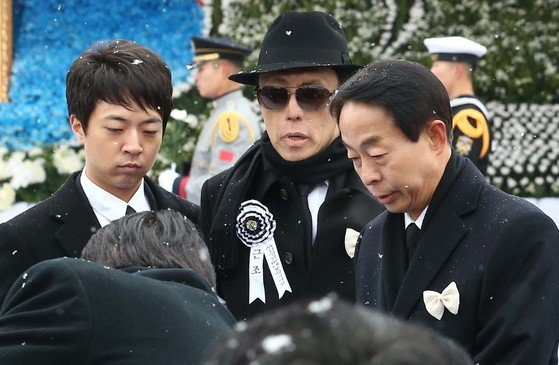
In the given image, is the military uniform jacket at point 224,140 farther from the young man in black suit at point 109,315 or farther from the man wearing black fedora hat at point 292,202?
the young man in black suit at point 109,315

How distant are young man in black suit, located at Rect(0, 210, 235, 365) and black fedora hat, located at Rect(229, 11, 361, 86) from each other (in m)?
1.60

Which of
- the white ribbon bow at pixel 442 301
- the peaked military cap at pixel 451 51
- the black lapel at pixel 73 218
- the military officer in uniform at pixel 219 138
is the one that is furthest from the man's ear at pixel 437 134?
the peaked military cap at pixel 451 51

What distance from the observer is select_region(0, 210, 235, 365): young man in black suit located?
2619mm

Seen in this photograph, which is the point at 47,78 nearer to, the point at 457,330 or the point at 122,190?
the point at 122,190

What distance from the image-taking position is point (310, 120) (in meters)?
4.29

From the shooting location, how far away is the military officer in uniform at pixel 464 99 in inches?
312

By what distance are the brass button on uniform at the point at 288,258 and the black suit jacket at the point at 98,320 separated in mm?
1443

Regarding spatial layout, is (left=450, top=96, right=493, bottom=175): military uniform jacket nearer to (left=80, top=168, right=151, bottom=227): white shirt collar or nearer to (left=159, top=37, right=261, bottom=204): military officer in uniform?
(left=159, top=37, right=261, bottom=204): military officer in uniform

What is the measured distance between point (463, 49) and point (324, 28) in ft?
14.7

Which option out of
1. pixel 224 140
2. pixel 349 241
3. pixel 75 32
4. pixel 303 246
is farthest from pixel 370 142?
pixel 75 32

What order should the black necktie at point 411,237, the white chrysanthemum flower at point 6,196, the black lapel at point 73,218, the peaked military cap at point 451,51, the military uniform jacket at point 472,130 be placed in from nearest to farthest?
1. the black necktie at point 411,237
2. the black lapel at point 73,218
3. the military uniform jacket at point 472,130
4. the peaked military cap at point 451,51
5. the white chrysanthemum flower at point 6,196

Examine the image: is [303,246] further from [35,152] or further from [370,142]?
[35,152]

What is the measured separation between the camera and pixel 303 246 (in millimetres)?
4211

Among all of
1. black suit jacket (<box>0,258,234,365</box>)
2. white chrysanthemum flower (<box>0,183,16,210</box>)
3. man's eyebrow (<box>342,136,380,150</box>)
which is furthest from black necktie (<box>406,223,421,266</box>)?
white chrysanthemum flower (<box>0,183,16,210</box>)
